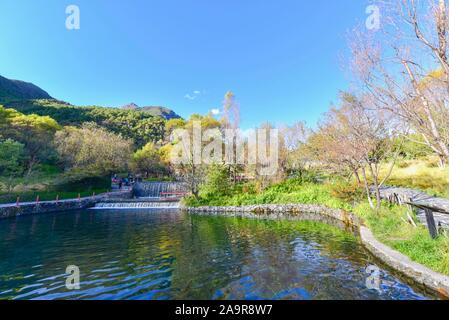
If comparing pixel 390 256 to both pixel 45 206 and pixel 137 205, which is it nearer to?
pixel 137 205

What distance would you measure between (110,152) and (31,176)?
9.01 meters

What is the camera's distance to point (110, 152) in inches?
1244

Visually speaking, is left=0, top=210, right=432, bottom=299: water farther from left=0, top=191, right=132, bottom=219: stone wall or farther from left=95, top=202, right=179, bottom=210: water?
left=95, top=202, right=179, bottom=210: water

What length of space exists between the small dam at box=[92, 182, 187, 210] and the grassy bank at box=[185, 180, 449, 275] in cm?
307

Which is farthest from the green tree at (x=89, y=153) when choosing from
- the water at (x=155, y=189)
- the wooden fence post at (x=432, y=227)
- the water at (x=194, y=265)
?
the wooden fence post at (x=432, y=227)

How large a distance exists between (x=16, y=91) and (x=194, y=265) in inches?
3171

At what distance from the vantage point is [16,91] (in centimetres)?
6125

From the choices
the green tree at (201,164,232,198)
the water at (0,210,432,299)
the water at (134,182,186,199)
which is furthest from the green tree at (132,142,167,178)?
the water at (0,210,432,299)

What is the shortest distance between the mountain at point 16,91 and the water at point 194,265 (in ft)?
198

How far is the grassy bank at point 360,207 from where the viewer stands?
532cm

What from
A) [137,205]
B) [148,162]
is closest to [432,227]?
[137,205]

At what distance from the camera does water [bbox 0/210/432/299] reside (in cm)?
480
